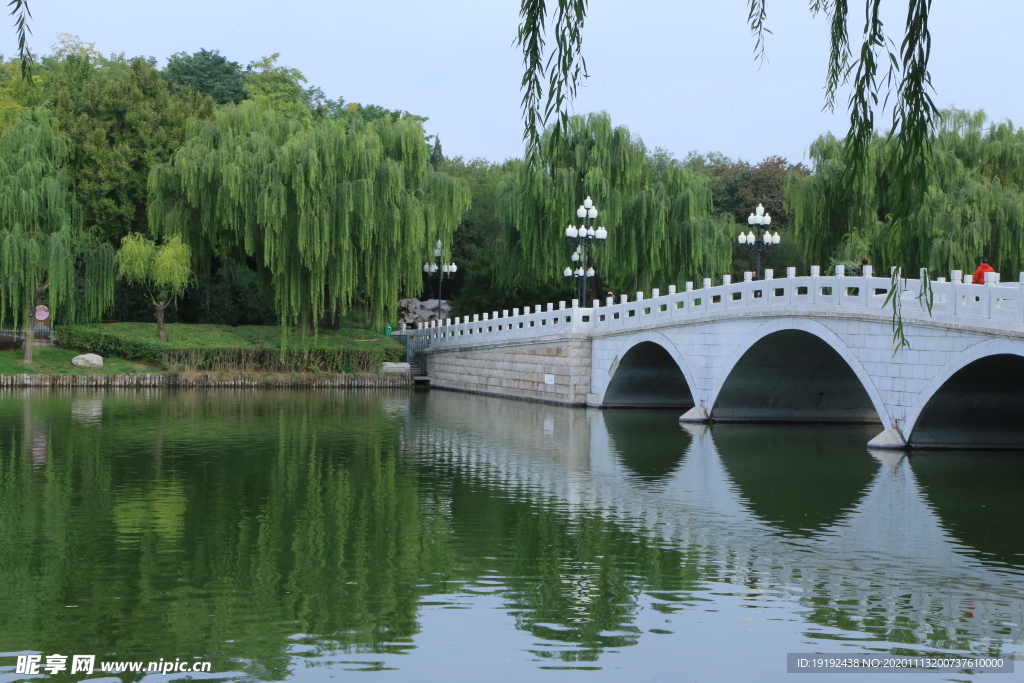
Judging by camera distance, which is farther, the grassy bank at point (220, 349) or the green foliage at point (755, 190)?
the green foliage at point (755, 190)

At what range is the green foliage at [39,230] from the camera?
23.2 m

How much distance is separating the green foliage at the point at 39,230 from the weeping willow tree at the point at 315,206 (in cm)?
185

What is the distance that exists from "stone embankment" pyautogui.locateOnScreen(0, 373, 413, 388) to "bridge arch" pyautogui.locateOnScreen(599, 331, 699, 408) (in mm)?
7568

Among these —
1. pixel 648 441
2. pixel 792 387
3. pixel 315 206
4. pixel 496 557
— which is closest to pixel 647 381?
pixel 792 387

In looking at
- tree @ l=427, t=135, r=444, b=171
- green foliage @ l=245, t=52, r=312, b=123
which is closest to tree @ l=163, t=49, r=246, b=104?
green foliage @ l=245, t=52, r=312, b=123

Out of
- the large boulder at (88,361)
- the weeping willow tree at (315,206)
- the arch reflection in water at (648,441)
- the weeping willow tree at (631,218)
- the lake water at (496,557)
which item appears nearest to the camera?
the lake water at (496,557)

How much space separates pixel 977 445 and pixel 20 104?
2540 cm

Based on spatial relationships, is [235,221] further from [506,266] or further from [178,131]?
[506,266]

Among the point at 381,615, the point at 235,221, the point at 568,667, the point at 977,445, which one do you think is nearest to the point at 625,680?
the point at 568,667

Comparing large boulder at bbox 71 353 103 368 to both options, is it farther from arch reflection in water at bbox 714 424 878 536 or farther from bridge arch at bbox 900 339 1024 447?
bridge arch at bbox 900 339 1024 447

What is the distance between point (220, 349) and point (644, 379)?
10.4 meters

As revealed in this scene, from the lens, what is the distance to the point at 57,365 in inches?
974

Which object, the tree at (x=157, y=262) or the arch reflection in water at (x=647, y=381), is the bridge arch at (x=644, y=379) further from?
the tree at (x=157, y=262)

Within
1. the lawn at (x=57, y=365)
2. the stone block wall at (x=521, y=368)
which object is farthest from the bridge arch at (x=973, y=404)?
the lawn at (x=57, y=365)
